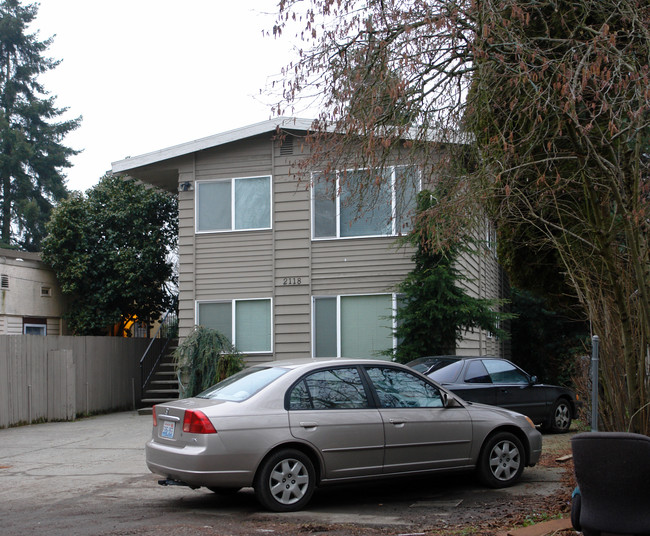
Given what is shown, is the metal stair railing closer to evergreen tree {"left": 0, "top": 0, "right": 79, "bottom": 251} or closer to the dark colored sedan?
the dark colored sedan

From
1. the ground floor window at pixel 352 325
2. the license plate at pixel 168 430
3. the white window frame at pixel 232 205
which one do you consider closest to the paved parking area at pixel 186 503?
the license plate at pixel 168 430

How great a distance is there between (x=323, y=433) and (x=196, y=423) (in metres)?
1.28

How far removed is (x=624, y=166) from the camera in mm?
8180

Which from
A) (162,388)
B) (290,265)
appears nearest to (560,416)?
(290,265)

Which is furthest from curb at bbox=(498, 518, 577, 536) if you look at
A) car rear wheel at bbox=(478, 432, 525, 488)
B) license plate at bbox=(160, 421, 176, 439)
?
license plate at bbox=(160, 421, 176, 439)

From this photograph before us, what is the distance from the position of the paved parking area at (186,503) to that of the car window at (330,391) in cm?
105

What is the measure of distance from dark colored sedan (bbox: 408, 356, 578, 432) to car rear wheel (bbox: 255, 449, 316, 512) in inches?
197

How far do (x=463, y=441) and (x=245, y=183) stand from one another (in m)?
11.4

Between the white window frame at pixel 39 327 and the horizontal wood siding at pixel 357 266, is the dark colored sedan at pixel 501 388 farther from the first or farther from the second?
the white window frame at pixel 39 327

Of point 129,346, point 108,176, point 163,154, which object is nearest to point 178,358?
point 129,346

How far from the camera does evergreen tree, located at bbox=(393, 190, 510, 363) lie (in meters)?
15.2

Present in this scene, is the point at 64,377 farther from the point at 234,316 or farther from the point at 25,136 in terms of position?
the point at 25,136

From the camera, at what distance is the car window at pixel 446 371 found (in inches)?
484

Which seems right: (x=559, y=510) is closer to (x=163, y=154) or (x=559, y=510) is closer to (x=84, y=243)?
(x=163, y=154)
